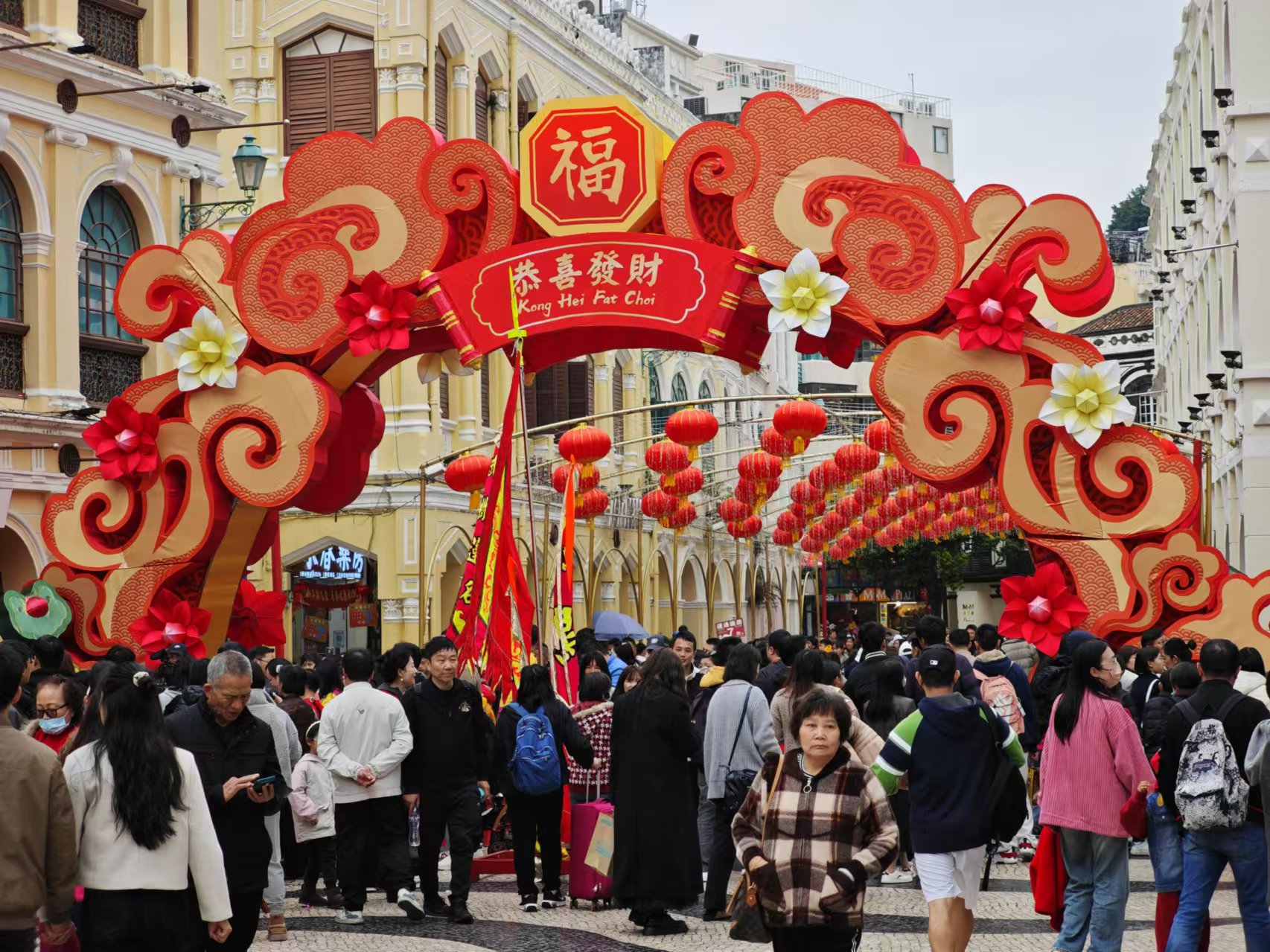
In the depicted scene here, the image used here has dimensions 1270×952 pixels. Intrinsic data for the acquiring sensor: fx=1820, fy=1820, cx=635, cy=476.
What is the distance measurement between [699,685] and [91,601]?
16.0 ft

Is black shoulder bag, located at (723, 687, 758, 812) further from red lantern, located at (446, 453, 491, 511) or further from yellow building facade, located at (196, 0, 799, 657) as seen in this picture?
yellow building facade, located at (196, 0, 799, 657)

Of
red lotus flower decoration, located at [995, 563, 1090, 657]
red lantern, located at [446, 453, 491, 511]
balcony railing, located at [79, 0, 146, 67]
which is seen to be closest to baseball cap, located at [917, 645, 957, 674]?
red lotus flower decoration, located at [995, 563, 1090, 657]

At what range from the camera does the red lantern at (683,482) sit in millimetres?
22891

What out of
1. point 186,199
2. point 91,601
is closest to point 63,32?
point 186,199

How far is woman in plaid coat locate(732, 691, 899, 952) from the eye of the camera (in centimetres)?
675

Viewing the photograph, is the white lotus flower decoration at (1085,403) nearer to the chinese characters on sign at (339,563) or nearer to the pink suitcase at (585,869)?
the pink suitcase at (585,869)

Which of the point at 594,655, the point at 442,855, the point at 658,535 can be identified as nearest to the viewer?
the point at 442,855

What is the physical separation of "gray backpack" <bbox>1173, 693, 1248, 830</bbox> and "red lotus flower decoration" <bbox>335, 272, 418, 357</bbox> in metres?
7.36

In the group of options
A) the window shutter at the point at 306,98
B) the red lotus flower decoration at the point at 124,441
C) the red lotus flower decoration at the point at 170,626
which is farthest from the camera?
the window shutter at the point at 306,98

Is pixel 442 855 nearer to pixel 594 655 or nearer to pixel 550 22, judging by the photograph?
pixel 594 655

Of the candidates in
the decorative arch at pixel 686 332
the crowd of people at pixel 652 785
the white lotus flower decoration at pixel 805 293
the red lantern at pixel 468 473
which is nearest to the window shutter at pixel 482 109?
the red lantern at pixel 468 473

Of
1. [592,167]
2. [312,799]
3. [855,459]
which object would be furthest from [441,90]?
[312,799]

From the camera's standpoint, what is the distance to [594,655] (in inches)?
619

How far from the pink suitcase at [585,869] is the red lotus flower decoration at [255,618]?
4.15 meters
